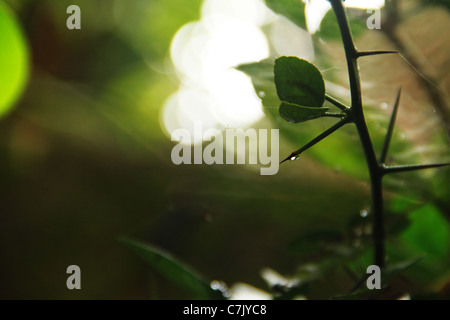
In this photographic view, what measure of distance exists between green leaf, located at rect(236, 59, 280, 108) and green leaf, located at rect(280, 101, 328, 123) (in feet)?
0.23

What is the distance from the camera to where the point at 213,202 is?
0.79 meters

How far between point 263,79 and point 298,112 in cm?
13

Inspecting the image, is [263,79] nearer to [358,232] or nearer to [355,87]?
[355,87]

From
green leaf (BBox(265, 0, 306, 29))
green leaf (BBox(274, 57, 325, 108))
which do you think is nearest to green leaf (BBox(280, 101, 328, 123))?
green leaf (BBox(274, 57, 325, 108))

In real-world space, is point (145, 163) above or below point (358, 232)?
above

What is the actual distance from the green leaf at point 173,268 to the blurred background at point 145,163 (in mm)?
232

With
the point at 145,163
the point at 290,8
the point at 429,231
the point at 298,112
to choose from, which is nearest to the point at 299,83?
the point at 298,112

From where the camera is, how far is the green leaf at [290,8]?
40cm

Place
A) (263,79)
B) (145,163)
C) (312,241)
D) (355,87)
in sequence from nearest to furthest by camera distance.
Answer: (355,87) < (263,79) < (312,241) < (145,163)

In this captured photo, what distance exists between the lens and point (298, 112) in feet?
0.90

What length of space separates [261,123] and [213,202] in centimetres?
21

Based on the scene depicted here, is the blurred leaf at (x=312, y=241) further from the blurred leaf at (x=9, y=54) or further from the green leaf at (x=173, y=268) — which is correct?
the blurred leaf at (x=9, y=54)

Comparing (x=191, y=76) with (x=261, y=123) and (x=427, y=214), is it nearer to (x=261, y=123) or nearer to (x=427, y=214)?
(x=261, y=123)
